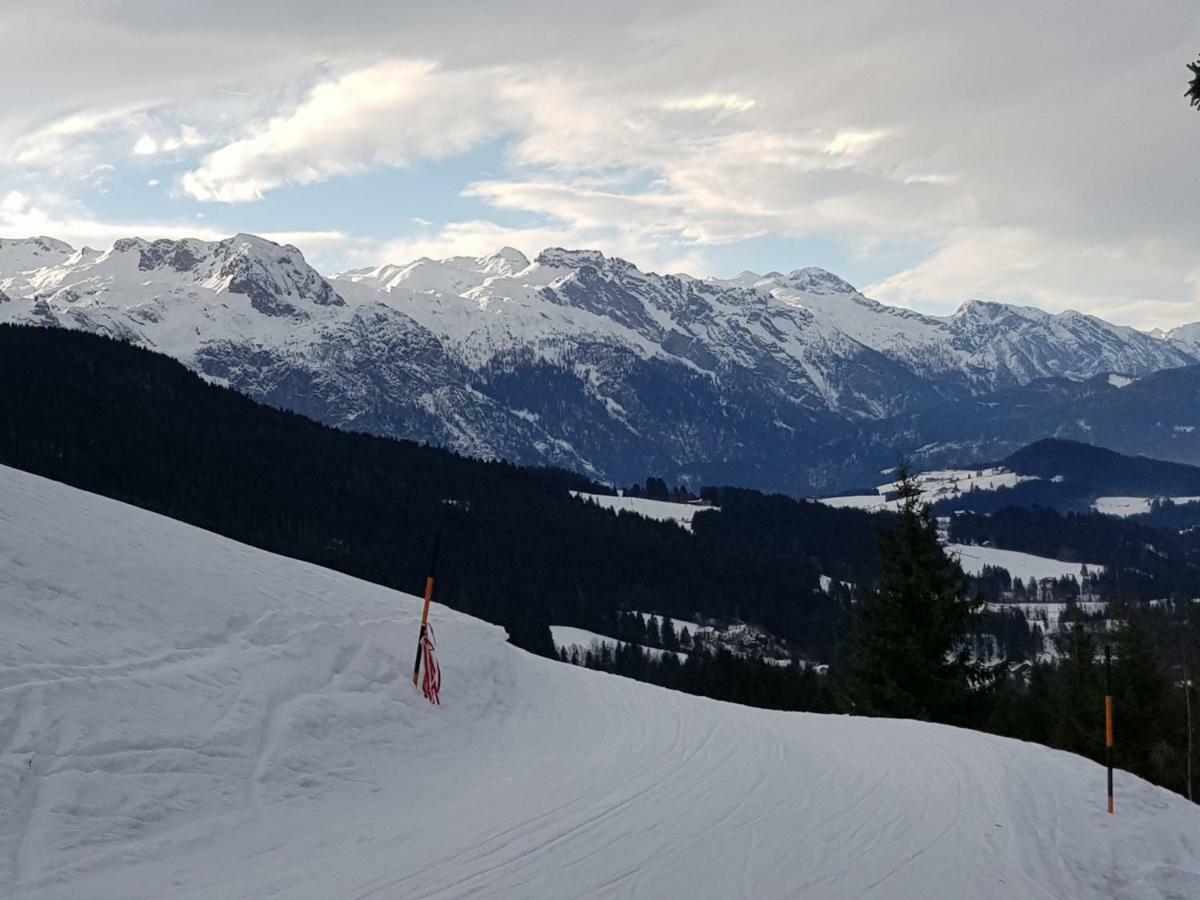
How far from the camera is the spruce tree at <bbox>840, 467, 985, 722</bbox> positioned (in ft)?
120

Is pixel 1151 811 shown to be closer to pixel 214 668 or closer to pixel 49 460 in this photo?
pixel 214 668

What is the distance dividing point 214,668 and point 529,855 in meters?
6.07

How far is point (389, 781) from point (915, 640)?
26.8 metres

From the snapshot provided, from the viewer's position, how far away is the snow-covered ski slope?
1073 centimetres

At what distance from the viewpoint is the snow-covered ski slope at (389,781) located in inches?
422

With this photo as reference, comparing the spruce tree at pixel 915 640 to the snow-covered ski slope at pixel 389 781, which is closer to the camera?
the snow-covered ski slope at pixel 389 781

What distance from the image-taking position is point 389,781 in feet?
46.6

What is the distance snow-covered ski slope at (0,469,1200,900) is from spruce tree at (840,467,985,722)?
1694cm

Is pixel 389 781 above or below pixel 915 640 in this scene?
below

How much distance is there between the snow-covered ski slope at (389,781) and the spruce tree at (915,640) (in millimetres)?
16944

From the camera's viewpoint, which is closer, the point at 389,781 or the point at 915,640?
the point at 389,781

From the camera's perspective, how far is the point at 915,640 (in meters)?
36.9

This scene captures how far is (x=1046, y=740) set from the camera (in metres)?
47.9

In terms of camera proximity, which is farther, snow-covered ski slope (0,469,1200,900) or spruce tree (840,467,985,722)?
spruce tree (840,467,985,722)
